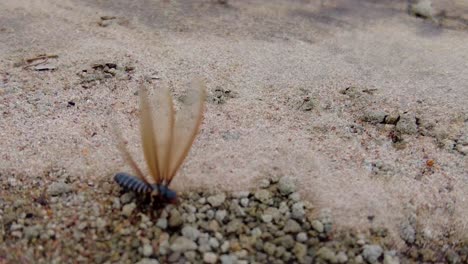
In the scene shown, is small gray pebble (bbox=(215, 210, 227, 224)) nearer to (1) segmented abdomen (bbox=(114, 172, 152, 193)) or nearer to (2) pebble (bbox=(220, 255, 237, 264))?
(2) pebble (bbox=(220, 255, 237, 264))

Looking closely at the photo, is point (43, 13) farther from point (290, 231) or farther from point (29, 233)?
point (290, 231)

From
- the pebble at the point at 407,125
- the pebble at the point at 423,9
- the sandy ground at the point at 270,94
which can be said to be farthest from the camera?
the pebble at the point at 423,9

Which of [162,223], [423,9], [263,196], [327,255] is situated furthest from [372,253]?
[423,9]

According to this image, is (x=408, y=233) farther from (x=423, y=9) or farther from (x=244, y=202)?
(x=423, y=9)

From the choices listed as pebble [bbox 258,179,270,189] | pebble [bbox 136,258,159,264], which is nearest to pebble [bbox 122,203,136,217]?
pebble [bbox 136,258,159,264]

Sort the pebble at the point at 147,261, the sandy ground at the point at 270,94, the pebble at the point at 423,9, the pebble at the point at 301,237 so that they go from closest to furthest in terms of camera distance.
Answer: the pebble at the point at 147,261 → the pebble at the point at 301,237 → the sandy ground at the point at 270,94 → the pebble at the point at 423,9

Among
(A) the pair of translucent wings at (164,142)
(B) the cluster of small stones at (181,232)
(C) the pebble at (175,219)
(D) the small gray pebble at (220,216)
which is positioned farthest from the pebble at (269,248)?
(A) the pair of translucent wings at (164,142)

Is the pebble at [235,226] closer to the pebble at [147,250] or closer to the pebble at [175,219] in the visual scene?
the pebble at [175,219]
